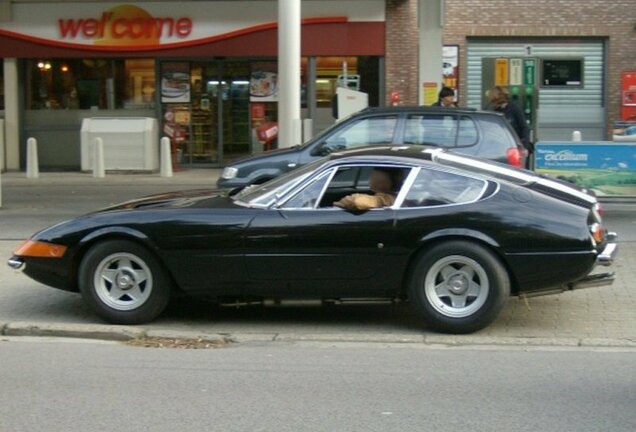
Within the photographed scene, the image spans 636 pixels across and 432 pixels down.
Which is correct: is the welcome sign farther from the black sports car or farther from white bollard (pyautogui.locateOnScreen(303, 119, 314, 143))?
the black sports car

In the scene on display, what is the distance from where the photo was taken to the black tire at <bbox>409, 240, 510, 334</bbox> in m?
7.32

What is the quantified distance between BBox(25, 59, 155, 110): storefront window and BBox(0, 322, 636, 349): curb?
48.2 ft

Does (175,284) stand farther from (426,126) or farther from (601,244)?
(426,126)

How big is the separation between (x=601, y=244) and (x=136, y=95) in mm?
16204

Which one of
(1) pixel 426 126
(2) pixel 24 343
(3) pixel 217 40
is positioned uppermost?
(3) pixel 217 40

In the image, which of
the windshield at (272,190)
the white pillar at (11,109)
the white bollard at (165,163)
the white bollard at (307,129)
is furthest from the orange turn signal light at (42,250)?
the white pillar at (11,109)

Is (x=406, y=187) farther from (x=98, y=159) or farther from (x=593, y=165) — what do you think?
(x=98, y=159)

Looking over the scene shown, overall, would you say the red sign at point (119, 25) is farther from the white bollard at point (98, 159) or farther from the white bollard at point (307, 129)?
the white bollard at point (307, 129)

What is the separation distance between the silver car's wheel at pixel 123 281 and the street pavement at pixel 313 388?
46 centimetres

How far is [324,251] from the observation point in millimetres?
7430

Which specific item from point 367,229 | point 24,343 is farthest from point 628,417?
point 24,343

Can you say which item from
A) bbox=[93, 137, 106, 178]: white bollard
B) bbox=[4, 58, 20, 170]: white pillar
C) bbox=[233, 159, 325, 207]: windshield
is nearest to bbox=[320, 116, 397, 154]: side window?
bbox=[233, 159, 325, 207]: windshield

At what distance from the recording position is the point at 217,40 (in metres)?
21.1

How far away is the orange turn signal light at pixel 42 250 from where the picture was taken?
7668mm
